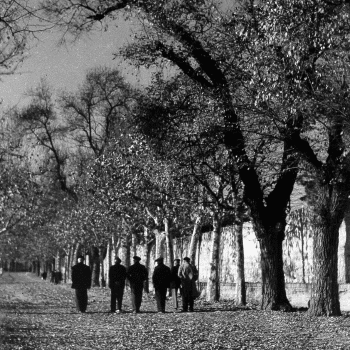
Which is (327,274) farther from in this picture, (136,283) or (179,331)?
(136,283)

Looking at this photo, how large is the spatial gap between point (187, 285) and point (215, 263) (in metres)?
3.49

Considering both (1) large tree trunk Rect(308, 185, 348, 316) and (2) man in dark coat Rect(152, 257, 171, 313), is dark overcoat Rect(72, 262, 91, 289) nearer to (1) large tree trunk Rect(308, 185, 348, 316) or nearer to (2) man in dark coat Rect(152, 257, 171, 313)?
(2) man in dark coat Rect(152, 257, 171, 313)

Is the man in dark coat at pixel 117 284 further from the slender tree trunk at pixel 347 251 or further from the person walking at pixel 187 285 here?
the slender tree trunk at pixel 347 251

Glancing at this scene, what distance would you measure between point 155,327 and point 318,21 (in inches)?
300

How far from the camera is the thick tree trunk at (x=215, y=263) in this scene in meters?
24.5

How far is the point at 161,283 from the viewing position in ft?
68.5

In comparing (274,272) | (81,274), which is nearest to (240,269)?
(274,272)

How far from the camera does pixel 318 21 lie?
1148 centimetres

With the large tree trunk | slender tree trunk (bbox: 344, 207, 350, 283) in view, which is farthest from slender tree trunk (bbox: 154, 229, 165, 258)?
the large tree trunk

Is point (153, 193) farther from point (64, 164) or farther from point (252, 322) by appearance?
point (64, 164)

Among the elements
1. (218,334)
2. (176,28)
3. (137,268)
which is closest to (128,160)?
(137,268)

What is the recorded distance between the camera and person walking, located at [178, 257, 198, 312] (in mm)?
20953

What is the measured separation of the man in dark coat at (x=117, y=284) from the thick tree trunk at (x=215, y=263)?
3.99 meters

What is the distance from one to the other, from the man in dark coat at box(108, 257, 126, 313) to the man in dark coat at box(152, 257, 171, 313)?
3.79ft
